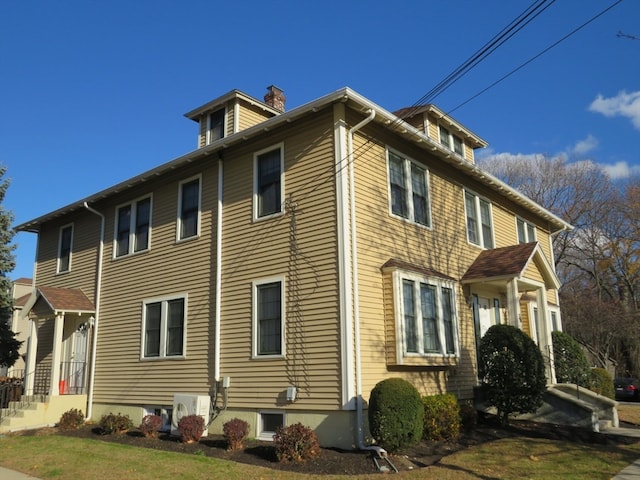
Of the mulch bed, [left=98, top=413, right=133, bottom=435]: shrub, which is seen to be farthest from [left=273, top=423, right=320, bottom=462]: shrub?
[left=98, top=413, right=133, bottom=435]: shrub

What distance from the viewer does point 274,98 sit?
1934 cm

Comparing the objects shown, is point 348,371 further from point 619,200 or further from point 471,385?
point 619,200

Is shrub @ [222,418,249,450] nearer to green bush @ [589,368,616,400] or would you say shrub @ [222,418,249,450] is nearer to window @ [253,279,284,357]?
Answer: window @ [253,279,284,357]

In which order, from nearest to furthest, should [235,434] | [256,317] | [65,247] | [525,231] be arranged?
1. [235,434]
2. [256,317]
3. [65,247]
4. [525,231]

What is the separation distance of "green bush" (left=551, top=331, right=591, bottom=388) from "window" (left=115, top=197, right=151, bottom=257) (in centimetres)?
1280

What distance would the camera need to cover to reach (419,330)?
1241cm

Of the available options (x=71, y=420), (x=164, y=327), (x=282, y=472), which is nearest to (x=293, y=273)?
(x=282, y=472)

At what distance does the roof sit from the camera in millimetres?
11977

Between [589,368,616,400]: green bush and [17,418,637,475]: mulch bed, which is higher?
[589,368,616,400]: green bush

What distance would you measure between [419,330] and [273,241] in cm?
383

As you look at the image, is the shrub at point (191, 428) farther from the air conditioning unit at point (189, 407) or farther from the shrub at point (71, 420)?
the shrub at point (71, 420)

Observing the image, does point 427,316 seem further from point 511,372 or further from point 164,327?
point 164,327

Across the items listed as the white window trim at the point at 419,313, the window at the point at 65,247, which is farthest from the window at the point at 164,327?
the white window trim at the point at 419,313

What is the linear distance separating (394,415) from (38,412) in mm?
11085
